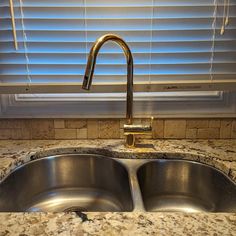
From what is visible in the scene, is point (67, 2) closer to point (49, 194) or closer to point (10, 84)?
point (10, 84)

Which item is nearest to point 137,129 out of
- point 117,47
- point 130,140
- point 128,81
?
point 130,140

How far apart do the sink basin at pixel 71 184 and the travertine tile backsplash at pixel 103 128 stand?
0.45ft

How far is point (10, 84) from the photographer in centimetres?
118

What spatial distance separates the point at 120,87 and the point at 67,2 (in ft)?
1.29

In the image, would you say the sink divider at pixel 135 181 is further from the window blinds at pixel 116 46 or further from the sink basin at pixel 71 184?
the window blinds at pixel 116 46

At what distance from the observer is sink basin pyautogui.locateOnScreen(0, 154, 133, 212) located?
1115 mm

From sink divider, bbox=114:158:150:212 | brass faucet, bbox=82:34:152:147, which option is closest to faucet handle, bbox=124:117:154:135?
brass faucet, bbox=82:34:152:147

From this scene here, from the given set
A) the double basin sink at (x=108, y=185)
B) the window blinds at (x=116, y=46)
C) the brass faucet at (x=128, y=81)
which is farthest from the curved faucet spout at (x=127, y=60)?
the double basin sink at (x=108, y=185)

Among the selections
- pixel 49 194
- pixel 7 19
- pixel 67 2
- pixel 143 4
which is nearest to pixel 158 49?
pixel 143 4

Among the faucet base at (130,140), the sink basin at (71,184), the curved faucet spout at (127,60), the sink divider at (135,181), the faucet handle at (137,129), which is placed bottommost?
the sink basin at (71,184)

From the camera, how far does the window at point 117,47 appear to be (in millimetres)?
1132

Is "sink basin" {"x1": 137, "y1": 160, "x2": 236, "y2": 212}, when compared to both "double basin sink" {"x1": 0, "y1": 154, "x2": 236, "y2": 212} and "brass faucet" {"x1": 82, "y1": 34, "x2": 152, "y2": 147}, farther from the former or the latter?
"brass faucet" {"x1": 82, "y1": 34, "x2": 152, "y2": 147}

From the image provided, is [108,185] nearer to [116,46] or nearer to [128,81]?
[128,81]

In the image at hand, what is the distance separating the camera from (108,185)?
3.90 feet
